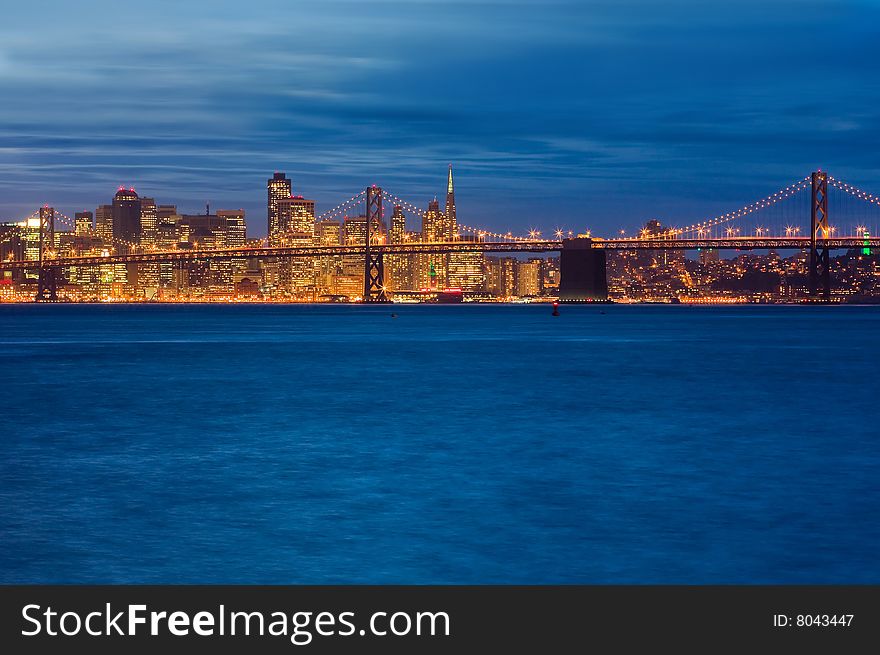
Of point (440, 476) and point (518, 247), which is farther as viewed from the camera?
point (518, 247)

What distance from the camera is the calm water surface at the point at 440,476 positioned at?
38.9 feet

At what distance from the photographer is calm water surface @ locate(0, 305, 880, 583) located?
11859mm

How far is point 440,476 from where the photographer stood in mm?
17500

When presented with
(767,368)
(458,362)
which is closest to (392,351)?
(458,362)

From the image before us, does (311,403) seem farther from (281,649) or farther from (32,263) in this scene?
(32,263)

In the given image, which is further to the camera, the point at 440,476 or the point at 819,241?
the point at 819,241

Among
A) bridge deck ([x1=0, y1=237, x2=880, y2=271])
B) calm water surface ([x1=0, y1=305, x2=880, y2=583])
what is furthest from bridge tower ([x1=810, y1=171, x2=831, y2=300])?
calm water surface ([x1=0, y1=305, x2=880, y2=583])

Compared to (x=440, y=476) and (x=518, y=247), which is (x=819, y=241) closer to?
(x=518, y=247)

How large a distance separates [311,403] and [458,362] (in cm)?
1694

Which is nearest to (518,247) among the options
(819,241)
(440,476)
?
(819,241)

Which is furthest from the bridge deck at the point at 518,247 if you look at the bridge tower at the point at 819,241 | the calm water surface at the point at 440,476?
the calm water surface at the point at 440,476

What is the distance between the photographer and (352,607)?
30.9ft

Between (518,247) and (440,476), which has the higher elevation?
(518,247)

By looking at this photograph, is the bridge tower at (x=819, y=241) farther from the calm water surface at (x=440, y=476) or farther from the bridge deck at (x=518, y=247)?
the calm water surface at (x=440, y=476)
